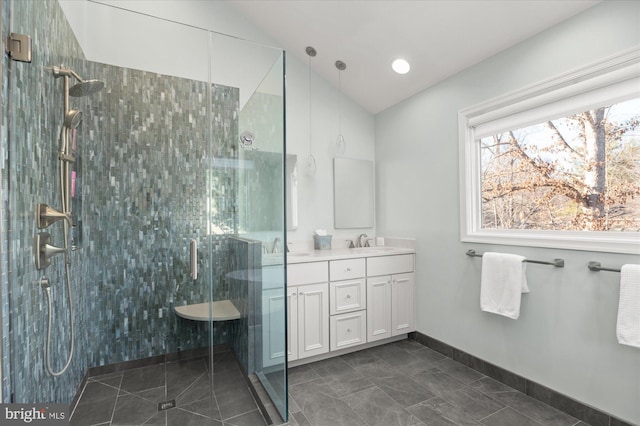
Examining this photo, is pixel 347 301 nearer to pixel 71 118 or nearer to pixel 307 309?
pixel 307 309

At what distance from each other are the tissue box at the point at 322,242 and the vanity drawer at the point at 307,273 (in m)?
0.56

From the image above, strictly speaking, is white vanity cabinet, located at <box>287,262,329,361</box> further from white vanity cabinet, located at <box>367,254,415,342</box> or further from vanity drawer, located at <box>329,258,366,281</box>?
A: white vanity cabinet, located at <box>367,254,415,342</box>

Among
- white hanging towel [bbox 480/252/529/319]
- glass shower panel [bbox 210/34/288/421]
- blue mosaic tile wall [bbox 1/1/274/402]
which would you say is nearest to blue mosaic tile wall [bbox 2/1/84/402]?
blue mosaic tile wall [bbox 1/1/274/402]

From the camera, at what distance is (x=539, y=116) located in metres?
2.13

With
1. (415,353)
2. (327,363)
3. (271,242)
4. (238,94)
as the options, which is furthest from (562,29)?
(327,363)

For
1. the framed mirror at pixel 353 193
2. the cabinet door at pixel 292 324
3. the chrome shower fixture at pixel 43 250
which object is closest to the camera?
the chrome shower fixture at pixel 43 250

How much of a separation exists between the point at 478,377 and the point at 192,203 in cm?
233

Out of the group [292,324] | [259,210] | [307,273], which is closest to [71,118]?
[259,210]

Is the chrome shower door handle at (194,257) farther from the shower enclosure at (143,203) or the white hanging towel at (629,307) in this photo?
the white hanging towel at (629,307)

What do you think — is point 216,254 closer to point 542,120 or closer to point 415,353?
point 415,353

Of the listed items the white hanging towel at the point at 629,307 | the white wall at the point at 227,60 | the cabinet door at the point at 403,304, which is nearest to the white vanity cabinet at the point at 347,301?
the cabinet door at the point at 403,304

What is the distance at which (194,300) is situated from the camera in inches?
66.5

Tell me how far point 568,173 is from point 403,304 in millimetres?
1664

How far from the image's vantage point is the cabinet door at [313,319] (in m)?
2.50
